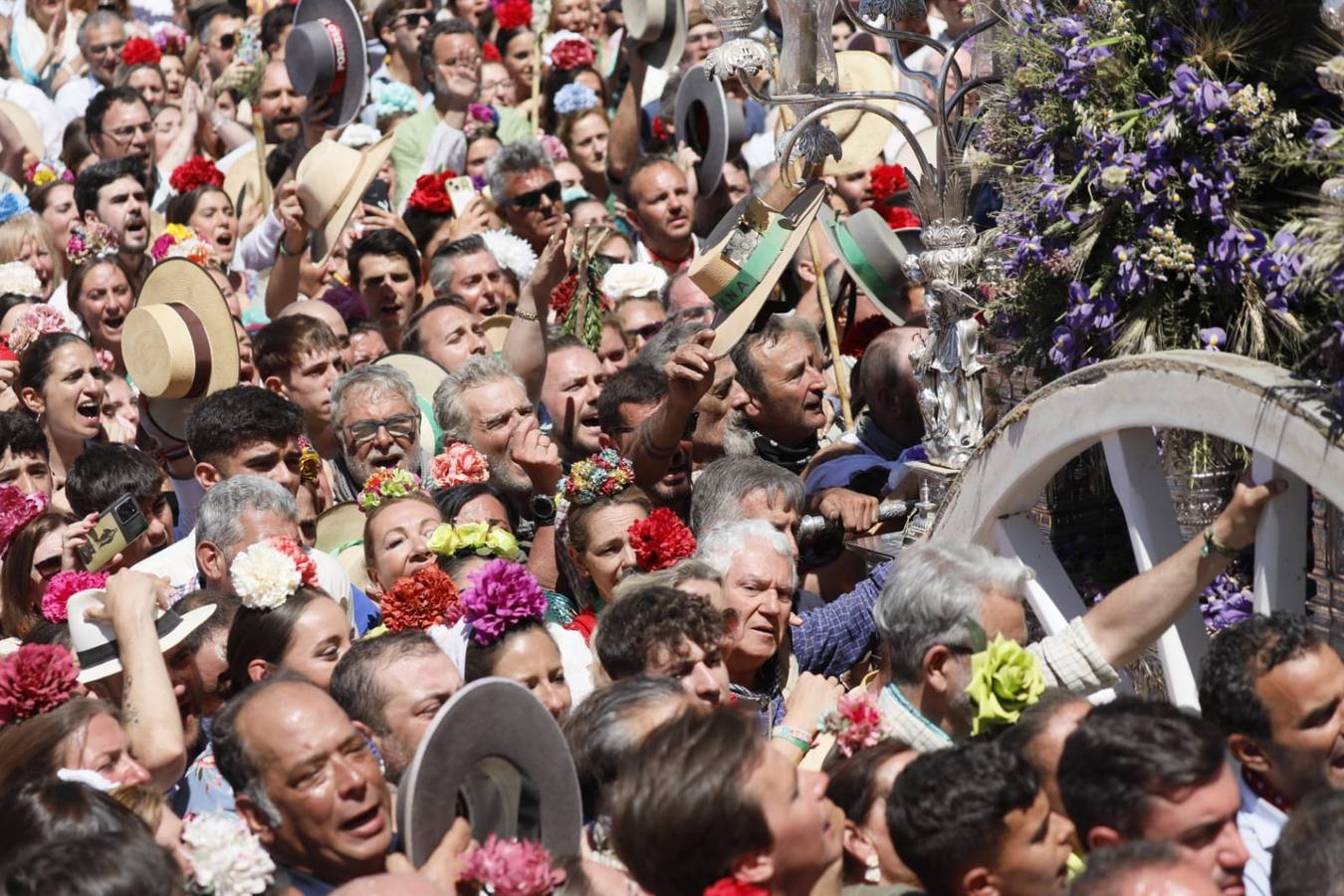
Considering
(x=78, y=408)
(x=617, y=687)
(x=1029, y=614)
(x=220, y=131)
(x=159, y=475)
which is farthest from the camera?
(x=220, y=131)

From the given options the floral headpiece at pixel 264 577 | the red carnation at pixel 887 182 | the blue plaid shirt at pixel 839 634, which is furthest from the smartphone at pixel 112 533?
the red carnation at pixel 887 182

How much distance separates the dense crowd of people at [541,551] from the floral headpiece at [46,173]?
0.12 ft

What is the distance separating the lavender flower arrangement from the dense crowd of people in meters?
0.44

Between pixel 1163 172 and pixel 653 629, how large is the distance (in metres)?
1.51

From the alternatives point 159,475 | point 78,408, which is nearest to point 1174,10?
point 159,475

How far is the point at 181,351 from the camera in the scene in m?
6.74

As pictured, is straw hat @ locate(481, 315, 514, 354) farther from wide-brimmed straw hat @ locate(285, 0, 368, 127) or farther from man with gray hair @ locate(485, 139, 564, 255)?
wide-brimmed straw hat @ locate(285, 0, 368, 127)

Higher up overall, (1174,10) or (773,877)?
(1174,10)

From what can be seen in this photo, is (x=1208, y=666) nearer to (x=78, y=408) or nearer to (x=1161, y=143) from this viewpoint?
(x=1161, y=143)

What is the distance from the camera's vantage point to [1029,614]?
16.2 feet

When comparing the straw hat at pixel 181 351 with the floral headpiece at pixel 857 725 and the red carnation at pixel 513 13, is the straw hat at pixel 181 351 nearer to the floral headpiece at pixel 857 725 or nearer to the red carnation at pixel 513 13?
the floral headpiece at pixel 857 725

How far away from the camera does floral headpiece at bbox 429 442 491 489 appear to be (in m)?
6.10

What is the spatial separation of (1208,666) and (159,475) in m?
3.68

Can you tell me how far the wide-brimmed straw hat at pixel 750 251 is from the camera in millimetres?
5512
